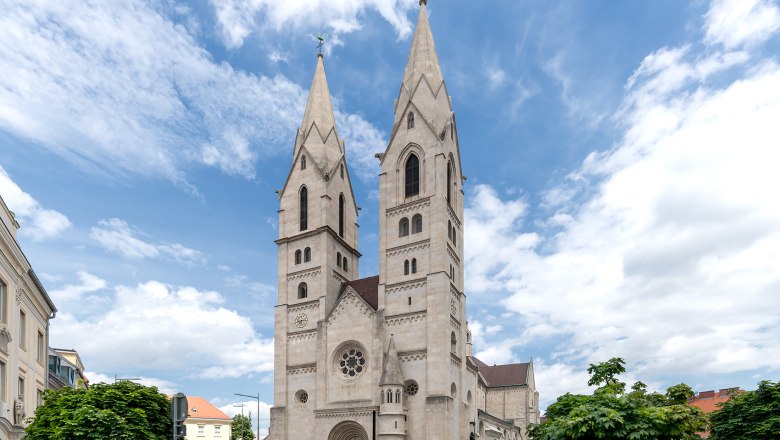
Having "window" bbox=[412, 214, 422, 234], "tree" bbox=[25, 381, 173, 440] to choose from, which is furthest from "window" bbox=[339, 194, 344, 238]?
"tree" bbox=[25, 381, 173, 440]

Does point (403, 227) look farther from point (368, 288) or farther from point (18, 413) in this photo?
point (18, 413)

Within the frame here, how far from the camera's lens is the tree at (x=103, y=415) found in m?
24.3

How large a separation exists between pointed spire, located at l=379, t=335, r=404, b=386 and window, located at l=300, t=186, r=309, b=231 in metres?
Result: 15.1

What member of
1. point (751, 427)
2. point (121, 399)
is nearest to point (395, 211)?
point (751, 427)

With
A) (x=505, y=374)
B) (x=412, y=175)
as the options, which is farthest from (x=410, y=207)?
(x=505, y=374)

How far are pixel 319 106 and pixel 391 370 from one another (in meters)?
28.6

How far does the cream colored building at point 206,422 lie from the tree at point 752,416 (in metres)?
74.4

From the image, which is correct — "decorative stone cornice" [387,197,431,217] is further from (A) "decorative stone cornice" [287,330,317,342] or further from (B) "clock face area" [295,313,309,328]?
(A) "decorative stone cornice" [287,330,317,342]

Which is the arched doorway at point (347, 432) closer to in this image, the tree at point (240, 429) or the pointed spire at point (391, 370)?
the pointed spire at point (391, 370)

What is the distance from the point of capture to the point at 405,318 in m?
54.8

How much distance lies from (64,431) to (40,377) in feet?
32.7

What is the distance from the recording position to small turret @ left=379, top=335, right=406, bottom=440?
166ft

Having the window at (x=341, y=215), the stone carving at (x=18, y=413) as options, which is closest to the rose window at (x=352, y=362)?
the window at (x=341, y=215)

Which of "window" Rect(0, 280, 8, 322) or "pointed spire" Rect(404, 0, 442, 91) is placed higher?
"pointed spire" Rect(404, 0, 442, 91)
